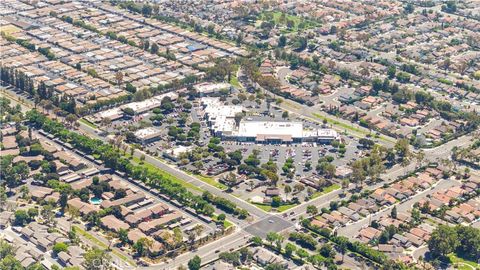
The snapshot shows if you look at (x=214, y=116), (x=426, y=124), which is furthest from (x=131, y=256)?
(x=426, y=124)

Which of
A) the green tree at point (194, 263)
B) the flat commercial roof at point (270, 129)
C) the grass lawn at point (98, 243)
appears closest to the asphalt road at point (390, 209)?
the green tree at point (194, 263)

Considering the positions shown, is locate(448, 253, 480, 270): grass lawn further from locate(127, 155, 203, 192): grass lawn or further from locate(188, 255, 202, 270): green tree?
locate(127, 155, 203, 192): grass lawn

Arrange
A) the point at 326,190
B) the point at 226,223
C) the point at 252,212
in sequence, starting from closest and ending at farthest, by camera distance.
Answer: the point at 226,223, the point at 252,212, the point at 326,190

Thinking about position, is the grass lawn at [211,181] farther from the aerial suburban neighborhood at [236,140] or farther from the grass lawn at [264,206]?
A: the grass lawn at [264,206]

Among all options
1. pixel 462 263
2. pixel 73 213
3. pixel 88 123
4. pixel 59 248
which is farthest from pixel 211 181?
pixel 462 263

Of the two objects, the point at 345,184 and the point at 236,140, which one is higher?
the point at 345,184

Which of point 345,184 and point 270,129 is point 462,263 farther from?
point 270,129
